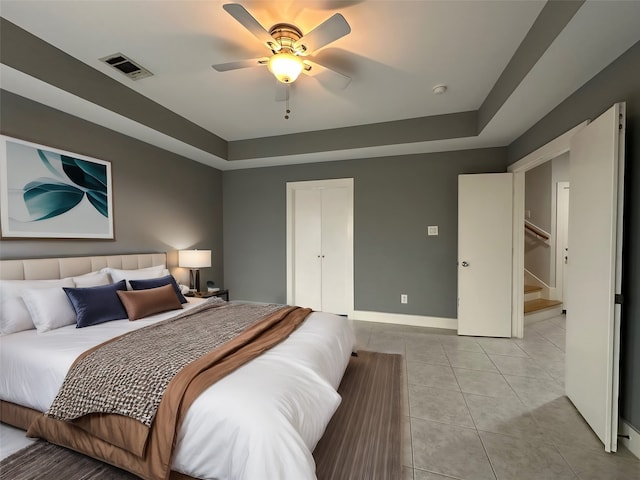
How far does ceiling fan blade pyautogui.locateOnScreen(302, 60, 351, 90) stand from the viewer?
88.2 inches

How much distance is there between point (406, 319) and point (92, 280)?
150 inches

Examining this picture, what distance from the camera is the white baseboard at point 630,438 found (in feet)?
5.29

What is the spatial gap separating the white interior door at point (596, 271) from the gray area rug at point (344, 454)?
49.8 inches

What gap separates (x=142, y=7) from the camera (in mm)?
1814

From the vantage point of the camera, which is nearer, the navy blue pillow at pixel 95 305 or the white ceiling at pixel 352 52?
the white ceiling at pixel 352 52

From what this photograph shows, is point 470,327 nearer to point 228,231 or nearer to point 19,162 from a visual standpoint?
point 228,231

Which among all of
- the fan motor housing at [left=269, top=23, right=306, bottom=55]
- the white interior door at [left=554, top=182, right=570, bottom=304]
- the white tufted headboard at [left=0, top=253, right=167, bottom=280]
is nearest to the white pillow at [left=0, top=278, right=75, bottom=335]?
the white tufted headboard at [left=0, top=253, right=167, bottom=280]

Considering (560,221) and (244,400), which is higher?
(560,221)

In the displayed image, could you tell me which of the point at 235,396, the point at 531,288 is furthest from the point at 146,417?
the point at 531,288

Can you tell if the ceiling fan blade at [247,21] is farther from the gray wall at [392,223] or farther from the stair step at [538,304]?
the stair step at [538,304]

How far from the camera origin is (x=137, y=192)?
3371 millimetres

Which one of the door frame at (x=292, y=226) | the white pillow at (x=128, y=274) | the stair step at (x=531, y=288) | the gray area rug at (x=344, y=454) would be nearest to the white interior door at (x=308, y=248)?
the door frame at (x=292, y=226)

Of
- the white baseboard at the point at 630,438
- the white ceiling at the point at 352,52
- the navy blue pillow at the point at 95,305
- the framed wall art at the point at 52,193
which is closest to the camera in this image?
the white baseboard at the point at 630,438

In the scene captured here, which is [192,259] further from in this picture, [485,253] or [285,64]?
[485,253]
